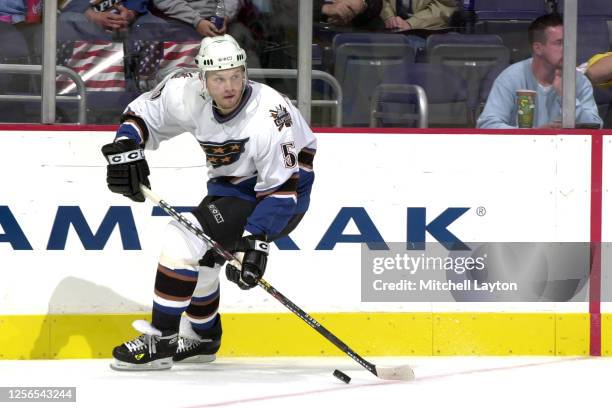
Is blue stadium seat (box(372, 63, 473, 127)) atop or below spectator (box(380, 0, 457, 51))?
below

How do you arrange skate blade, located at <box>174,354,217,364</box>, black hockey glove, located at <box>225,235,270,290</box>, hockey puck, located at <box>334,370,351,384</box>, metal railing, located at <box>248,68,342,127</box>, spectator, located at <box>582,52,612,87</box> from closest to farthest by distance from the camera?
black hockey glove, located at <box>225,235,270,290</box> < hockey puck, located at <box>334,370,351,384</box> < skate blade, located at <box>174,354,217,364</box> < metal railing, located at <box>248,68,342,127</box> < spectator, located at <box>582,52,612,87</box>

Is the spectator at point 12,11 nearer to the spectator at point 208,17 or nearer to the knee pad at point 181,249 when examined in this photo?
the spectator at point 208,17

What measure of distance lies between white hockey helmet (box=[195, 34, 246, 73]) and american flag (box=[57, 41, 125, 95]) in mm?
523

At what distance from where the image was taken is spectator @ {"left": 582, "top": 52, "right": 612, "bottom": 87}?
533 centimetres

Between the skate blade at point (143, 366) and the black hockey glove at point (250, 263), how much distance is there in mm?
443

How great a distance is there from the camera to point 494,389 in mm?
4652

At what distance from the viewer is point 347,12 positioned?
523 cm

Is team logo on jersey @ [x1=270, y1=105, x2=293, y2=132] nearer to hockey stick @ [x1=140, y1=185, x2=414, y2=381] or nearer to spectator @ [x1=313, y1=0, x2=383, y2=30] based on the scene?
hockey stick @ [x1=140, y1=185, x2=414, y2=381]

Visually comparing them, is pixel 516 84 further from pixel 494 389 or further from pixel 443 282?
pixel 494 389

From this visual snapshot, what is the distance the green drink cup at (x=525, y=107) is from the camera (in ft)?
17.4

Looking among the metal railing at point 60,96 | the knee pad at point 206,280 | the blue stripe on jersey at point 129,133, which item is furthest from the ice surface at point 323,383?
the metal railing at point 60,96

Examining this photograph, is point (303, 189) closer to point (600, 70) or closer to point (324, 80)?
point (324, 80)

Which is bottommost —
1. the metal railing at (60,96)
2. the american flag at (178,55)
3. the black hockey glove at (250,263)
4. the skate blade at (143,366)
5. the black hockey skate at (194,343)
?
the skate blade at (143,366)

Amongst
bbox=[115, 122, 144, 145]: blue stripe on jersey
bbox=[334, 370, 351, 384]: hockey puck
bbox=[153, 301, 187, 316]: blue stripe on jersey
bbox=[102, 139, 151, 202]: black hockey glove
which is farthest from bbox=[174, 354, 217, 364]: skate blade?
bbox=[115, 122, 144, 145]: blue stripe on jersey
